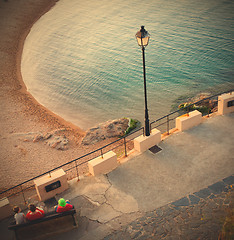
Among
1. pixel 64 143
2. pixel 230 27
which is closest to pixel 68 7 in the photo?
pixel 230 27

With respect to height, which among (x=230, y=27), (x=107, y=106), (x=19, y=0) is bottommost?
(x=107, y=106)

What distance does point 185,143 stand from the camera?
12.6 meters

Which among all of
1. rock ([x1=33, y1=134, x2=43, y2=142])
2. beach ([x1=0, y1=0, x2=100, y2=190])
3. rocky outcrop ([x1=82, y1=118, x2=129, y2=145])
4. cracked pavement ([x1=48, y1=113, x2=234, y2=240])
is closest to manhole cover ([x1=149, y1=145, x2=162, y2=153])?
cracked pavement ([x1=48, y1=113, x2=234, y2=240])

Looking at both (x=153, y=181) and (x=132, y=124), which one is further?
(x=132, y=124)

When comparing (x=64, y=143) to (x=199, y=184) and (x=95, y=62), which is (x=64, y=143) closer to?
(x=199, y=184)

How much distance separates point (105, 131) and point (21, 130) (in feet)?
19.7

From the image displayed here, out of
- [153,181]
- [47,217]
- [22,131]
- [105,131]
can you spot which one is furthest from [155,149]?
[22,131]

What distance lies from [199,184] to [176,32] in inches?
1106

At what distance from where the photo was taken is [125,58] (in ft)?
103

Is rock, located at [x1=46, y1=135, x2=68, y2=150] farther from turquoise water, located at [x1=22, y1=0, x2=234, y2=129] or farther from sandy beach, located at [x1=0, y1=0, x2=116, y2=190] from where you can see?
turquoise water, located at [x1=22, y1=0, x2=234, y2=129]

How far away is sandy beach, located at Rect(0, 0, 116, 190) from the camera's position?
57.3 ft

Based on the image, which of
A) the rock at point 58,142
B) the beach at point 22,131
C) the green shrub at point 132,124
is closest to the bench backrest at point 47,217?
the beach at point 22,131

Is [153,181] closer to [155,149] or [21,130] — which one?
[155,149]

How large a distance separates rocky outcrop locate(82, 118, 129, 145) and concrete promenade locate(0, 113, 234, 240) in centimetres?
790
